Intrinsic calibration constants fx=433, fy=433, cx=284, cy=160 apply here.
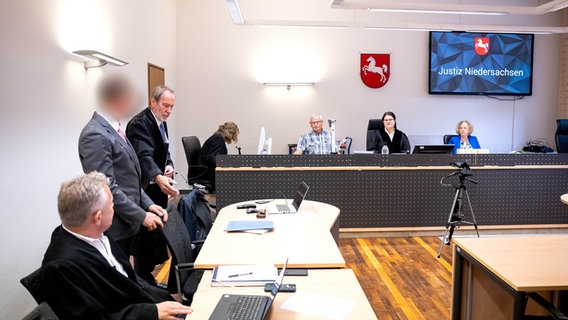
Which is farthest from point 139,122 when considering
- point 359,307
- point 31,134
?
point 359,307

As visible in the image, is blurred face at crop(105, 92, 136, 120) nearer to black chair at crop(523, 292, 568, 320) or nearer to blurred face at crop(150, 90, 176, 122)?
blurred face at crop(150, 90, 176, 122)

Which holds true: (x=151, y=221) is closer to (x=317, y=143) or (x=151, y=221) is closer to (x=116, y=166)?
(x=116, y=166)

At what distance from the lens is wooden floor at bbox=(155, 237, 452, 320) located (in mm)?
3229

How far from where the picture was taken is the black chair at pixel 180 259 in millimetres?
2322

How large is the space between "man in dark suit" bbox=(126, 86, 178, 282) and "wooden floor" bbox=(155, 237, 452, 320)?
3.51ft

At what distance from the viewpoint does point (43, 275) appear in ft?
4.53

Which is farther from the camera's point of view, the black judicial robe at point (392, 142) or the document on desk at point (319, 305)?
the black judicial robe at point (392, 142)

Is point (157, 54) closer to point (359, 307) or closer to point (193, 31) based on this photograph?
point (193, 31)

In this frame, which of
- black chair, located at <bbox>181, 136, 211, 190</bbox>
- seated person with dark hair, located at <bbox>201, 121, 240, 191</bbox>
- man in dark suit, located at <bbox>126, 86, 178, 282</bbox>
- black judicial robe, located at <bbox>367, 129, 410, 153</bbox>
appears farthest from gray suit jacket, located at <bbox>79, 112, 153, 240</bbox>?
black judicial robe, located at <bbox>367, 129, 410, 153</bbox>

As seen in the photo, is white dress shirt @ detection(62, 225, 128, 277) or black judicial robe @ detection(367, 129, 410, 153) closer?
white dress shirt @ detection(62, 225, 128, 277)

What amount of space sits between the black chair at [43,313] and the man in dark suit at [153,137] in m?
1.63

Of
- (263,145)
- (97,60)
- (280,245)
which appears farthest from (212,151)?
(280,245)

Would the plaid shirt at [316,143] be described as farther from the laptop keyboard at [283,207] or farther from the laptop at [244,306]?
the laptop at [244,306]

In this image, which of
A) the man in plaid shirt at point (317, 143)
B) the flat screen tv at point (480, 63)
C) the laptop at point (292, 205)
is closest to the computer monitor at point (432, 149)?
the man in plaid shirt at point (317, 143)
